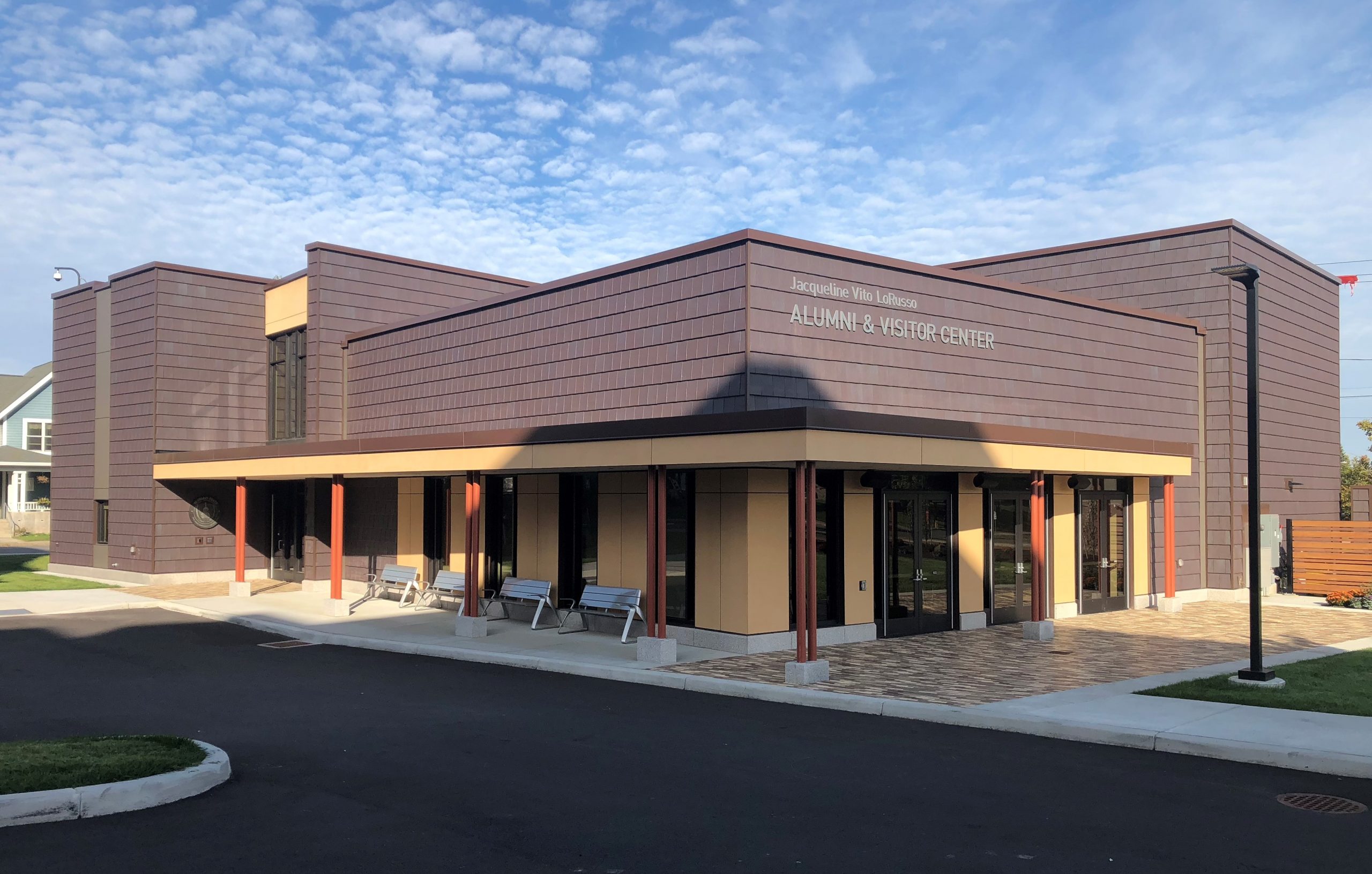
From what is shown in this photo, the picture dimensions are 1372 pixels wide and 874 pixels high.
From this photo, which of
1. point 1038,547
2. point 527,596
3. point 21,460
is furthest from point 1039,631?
point 21,460

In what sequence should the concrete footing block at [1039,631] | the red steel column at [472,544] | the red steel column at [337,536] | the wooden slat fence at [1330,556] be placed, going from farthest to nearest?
the wooden slat fence at [1330,556]
the red steel column at [337,536]
the red steel column at [472,544]
the concrete footing block at [1039,631]

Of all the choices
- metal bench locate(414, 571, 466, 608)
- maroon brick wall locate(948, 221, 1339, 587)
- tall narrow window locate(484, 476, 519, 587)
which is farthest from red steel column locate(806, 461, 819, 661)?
maroon brick wall locate(948, 221, 1339, 587)

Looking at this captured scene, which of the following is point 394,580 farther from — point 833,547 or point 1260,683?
point 1260,683

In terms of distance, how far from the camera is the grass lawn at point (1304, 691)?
35.8 feet

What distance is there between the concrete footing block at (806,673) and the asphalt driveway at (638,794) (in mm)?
933

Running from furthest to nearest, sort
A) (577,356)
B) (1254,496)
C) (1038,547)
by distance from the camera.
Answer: (577,356) < (1038,547) < (1254,496)

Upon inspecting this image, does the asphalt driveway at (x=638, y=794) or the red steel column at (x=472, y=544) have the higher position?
the red steel column at (x=472, y=544)

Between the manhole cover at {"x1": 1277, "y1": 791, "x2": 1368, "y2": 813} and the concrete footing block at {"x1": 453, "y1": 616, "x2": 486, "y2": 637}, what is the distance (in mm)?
12335

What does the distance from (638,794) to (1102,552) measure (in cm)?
1602

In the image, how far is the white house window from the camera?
161ft

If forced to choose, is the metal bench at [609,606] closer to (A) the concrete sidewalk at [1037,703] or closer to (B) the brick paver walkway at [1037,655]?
(A) the concrete sidewalk at [1037,703]

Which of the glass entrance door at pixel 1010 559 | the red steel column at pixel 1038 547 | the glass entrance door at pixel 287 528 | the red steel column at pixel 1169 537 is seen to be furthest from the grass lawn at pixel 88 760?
the glass entrance door at pixel 287 528

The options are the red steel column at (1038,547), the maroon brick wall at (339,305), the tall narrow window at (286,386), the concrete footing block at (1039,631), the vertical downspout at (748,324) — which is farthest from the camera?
the tall narrow window at (286,386)

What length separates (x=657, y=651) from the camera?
14.3 metres
